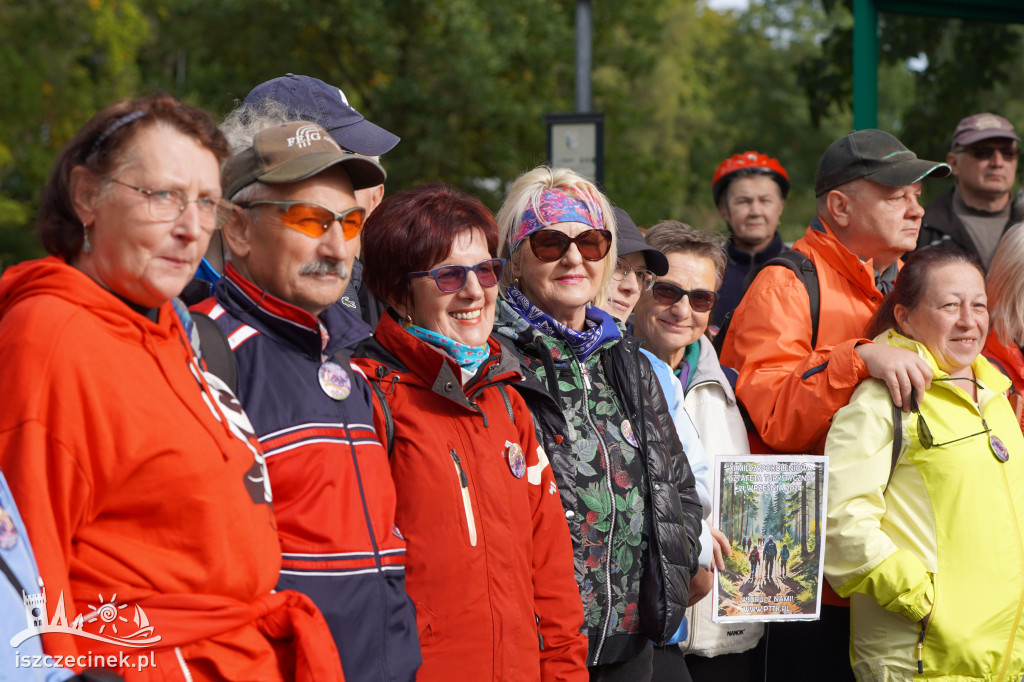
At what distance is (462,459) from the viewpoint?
2703 millimetres

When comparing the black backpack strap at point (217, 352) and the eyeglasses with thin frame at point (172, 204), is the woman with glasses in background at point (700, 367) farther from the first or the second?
the eyeglasses with thin frame at point (172, 204)

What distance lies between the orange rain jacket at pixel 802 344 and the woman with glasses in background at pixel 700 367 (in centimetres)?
12

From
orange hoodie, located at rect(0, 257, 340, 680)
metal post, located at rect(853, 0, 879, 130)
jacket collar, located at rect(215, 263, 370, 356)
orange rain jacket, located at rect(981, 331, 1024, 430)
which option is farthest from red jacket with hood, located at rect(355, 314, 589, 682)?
metal post, located at rect(853, 0, 879, 130)

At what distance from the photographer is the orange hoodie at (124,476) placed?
1863 millimetres

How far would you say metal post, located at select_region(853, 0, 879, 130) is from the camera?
6.66 meters

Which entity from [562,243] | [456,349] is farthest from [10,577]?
[562,243]

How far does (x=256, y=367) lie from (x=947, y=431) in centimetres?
240

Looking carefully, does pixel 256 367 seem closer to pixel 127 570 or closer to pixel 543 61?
pixel 127 570

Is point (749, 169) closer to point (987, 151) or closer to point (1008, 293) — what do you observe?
point (987, 151)

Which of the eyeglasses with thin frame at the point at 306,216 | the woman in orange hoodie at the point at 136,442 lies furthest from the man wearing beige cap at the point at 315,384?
A: the woman in orange hoodie at the point at 136,442

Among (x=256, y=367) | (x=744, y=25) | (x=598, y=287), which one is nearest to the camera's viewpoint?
(x=256, y=367)

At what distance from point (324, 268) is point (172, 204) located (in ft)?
1.51

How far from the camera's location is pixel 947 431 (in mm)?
3629

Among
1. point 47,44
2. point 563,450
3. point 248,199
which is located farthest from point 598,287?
point 47,44
